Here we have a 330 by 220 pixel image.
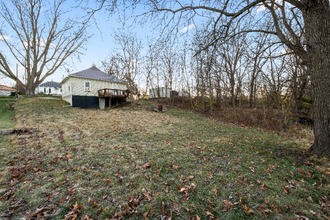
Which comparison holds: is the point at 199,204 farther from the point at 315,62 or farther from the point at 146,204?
the point at 315,62

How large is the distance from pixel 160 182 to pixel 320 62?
16.5 feet

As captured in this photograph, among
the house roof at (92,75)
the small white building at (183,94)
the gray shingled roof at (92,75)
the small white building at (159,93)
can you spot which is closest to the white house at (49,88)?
the house roof at (92,75)

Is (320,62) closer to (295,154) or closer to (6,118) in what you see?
(295,154)

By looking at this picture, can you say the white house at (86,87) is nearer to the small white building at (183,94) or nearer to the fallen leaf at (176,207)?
the small white building at (183,94)

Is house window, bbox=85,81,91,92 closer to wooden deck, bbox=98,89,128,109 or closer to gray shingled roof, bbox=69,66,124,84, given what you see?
gray shingled roof, bbox=69,66,124,84

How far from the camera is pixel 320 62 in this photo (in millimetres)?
3564

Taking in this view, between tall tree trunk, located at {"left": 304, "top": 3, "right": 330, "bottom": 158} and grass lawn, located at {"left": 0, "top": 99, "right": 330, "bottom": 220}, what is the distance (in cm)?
87

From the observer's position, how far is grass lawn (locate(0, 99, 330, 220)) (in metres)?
2.40

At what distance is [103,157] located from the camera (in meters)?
4.55

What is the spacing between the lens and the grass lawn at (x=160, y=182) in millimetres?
2400

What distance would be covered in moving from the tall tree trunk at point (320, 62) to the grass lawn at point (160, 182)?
0.87 m

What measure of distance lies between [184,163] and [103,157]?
2623 millimetres

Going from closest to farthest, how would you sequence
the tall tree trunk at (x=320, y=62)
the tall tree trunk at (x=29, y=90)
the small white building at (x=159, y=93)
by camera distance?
the tall tree trunk at (x=320, y=62) → the tall tree trunk at (x=29, y=90) → the small white building at (x=159, y=93)

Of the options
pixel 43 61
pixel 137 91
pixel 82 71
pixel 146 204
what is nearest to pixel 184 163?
pixel 146 204
